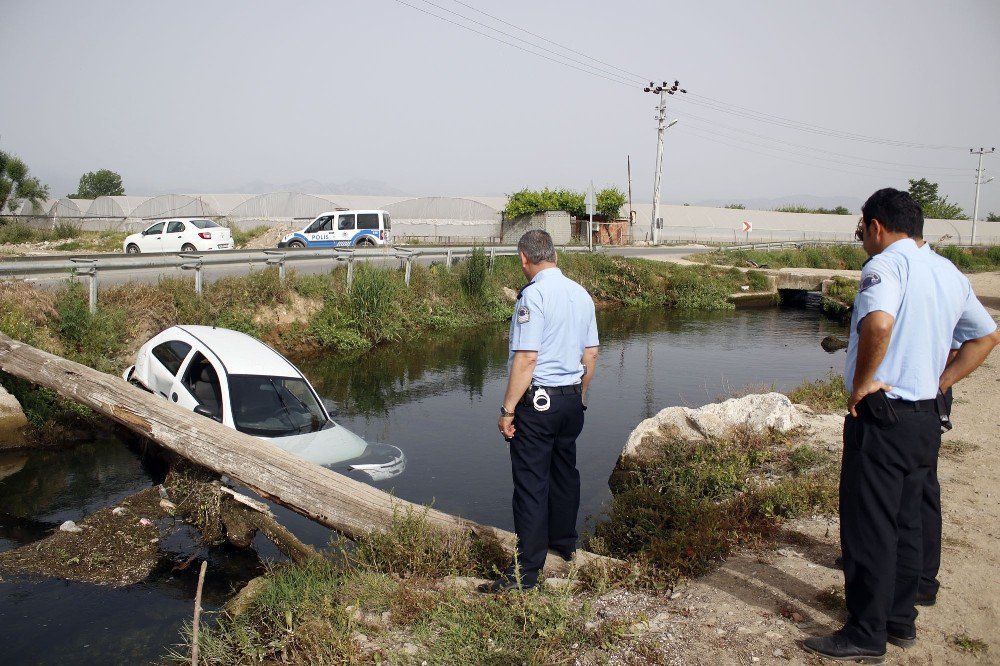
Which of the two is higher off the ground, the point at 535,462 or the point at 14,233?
the point at 14,233

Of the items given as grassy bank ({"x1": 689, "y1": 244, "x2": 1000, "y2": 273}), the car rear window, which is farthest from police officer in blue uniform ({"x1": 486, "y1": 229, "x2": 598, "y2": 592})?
grassy bank ({"x1": 689, "y1": 244, "x2": 1000, "y2": 273})

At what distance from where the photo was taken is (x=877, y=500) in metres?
3.80

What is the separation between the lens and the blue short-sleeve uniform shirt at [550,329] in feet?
14.7

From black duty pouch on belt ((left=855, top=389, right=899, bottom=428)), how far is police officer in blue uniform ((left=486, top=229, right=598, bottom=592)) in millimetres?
1635

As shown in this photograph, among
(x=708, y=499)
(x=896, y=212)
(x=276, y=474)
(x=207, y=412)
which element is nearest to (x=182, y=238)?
(x=207, y=412)

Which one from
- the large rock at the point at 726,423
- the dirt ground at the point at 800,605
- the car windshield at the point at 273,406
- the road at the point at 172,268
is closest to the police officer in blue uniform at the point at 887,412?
the dirt ground at the point at 800,605

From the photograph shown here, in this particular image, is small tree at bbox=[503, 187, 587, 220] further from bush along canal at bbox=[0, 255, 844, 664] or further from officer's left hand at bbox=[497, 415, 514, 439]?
officer's left hand at bbox=[497, 415, 514, 439]

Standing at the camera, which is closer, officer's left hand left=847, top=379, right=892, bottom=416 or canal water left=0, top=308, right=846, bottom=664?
officer's left hand left=847, top=379, right=892, bottom=416

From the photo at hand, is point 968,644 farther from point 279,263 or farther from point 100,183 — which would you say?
point 100,183

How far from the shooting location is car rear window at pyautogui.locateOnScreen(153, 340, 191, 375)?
9.18 m

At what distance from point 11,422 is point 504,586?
8.36 metres

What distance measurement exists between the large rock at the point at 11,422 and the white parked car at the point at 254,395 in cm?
176

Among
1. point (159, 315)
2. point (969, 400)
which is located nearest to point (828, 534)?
point (969, 400)

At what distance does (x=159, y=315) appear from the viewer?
14.1 m
